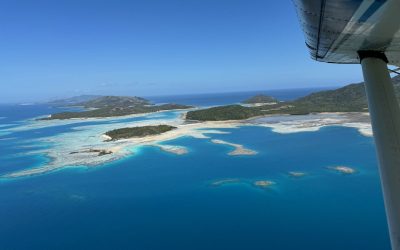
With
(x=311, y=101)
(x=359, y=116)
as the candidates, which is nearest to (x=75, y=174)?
(x=359, y=116)

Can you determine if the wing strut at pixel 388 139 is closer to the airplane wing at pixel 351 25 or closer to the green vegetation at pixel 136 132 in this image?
the airplane wing at pixel 351 25

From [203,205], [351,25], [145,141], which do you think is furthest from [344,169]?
[351,25]

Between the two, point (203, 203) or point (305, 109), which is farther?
point (305, 109)

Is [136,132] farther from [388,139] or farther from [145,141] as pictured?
[388,139]

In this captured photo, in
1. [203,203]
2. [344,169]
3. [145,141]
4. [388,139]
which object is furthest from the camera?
[145,141]

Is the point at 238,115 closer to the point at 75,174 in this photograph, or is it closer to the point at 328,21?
the point at 75,174

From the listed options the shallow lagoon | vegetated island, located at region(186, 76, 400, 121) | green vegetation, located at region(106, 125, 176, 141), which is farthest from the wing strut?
vegetated island, located at region(186, 76, 400, 121)

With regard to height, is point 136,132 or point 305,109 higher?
point 305,109
